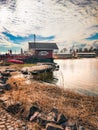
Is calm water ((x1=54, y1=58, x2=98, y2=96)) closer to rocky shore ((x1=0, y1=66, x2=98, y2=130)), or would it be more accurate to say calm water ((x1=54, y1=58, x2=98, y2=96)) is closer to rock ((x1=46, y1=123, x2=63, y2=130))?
rocky shore ((x1=0, y1=66, x2=98, y2=130))

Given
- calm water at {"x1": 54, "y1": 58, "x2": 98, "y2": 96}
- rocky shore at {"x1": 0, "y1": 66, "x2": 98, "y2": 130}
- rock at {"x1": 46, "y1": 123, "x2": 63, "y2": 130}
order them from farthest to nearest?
1. calm water at {"x1": 54, "y1": 58, "x2": 98, "y2": 96}
2. rocky shore at {"x1": 0, "y1": 66, "x2": 98, "y2": 130}
3. rock at {"x1": 46, "y1": 123, "x2": 63, "y2": 130}

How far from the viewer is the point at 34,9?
5238mm

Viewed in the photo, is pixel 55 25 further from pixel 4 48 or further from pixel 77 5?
pixel 4 48

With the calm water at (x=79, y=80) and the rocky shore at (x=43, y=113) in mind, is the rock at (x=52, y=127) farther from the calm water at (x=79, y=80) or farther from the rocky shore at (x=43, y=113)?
the calm water at (x=79, y=80)

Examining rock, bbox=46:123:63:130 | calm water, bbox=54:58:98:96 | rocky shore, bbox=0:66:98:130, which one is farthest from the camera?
calm water, bbox=54:58:98:96

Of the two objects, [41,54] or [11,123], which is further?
[41,54]

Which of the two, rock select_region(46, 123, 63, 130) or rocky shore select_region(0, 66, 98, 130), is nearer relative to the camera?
rock select_region(46, 123, 63, 130)

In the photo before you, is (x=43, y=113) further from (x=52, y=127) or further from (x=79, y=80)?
(x=79, y=80)

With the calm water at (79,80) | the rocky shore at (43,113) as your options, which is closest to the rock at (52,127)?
the rocky shore at (43,113)

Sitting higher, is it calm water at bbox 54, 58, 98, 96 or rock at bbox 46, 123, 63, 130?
rock at bbox 46, 123, 63, 130

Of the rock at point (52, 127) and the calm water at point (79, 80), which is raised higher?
the rock at point (52, 127)

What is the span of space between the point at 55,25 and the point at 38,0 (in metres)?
0.79

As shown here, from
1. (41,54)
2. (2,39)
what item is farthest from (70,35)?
(41,54)

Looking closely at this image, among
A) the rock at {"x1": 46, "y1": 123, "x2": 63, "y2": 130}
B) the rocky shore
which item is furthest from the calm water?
the rock at {"x1": 46, "y1": 123, "x2": 63, "y2": 130}
